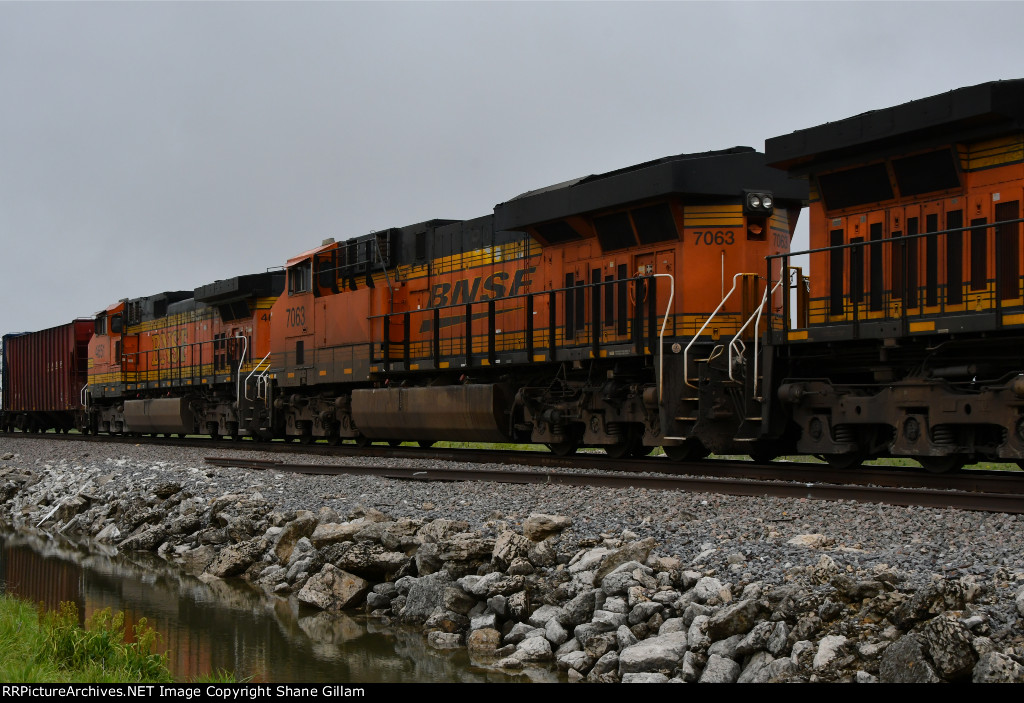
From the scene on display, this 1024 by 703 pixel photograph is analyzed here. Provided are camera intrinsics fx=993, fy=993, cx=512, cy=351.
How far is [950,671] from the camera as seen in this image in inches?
169

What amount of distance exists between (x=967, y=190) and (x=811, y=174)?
5.63ft

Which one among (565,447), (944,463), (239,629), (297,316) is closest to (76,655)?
(239,629)

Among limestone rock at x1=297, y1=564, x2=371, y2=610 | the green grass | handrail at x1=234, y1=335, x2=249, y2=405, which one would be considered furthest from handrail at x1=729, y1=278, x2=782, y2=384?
handrail at x1=234, y1=335, x2=249, y2=405

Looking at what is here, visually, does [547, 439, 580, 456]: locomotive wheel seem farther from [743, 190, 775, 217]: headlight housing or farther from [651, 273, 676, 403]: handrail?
[743, 190, 775, 217]: headlight housing

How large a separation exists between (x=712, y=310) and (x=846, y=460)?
8.55 feet

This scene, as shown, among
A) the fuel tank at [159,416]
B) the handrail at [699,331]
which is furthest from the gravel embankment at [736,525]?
the fuel tank at [159,416]

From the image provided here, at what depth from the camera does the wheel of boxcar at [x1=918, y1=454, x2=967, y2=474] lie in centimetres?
934

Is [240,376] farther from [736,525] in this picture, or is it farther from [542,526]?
[736,525]

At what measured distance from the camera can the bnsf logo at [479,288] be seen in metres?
14.7

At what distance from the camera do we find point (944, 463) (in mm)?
9391

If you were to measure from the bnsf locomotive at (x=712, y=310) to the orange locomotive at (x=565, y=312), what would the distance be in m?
0.03

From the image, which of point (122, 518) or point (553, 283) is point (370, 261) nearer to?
point (553, 283)

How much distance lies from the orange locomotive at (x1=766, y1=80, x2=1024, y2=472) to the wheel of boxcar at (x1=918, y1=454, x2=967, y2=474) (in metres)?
0.02

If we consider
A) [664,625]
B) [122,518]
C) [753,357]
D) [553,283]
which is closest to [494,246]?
[553,283]
